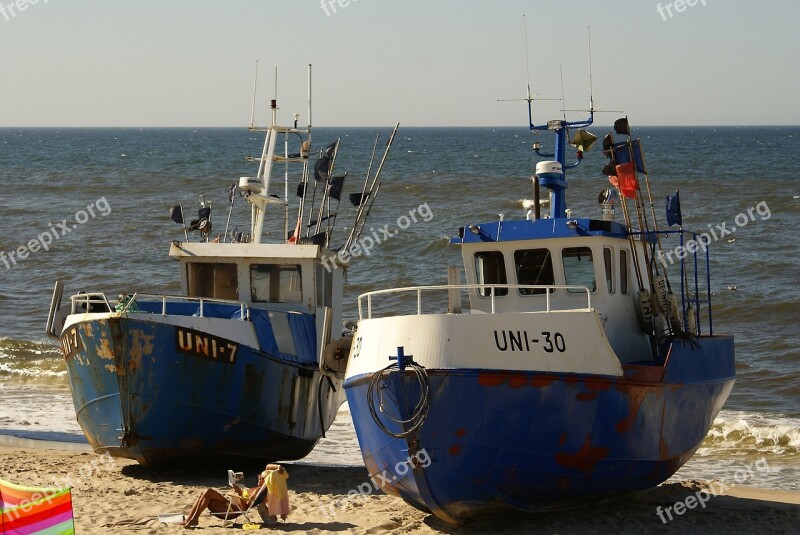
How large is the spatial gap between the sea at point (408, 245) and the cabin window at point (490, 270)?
5703mm

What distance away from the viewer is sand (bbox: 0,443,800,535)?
14.0 meters

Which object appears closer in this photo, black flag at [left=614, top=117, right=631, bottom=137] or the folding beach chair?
the folding beach chair

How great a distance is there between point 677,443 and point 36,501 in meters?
7.63

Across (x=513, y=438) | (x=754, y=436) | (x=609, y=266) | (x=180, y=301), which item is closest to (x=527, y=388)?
(x=513, y=438)

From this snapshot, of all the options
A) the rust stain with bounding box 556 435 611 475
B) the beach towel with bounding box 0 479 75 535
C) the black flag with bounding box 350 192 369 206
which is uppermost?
the black flag with bounding box 350 192 369 206

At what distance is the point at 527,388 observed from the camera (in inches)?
501

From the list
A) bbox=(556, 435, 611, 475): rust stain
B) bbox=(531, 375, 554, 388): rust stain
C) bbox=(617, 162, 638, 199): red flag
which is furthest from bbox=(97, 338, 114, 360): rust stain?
bbox=(617, 162, 638, 199): red flag

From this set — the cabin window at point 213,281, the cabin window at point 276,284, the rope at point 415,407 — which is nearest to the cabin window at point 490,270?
the rope at point 415,407

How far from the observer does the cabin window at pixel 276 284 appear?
1870cm

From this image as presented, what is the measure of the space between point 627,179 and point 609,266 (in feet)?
5.64

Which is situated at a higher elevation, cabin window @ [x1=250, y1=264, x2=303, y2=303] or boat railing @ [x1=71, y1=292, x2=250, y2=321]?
cabin window @ [x1=250, y1=264, x2=303, y2=303]

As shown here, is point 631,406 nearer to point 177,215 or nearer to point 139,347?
point 139,347

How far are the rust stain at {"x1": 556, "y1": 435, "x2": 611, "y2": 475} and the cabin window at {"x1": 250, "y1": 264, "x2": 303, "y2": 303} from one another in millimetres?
6557

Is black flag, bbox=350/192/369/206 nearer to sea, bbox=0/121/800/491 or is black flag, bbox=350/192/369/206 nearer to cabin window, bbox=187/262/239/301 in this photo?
sea, bbox=0/121/800/491
